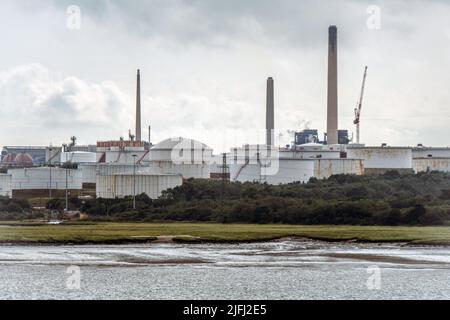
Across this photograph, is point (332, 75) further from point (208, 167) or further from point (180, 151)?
point (180, 151)

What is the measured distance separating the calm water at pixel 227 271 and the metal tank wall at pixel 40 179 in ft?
258

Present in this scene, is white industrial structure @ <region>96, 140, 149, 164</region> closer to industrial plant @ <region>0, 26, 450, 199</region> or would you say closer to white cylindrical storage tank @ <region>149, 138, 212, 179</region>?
industrial plant @ <region>0, 26, 450, 199</region>

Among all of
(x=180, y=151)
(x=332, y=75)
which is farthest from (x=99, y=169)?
(x=332, y=75)

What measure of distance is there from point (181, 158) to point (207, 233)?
71029mm

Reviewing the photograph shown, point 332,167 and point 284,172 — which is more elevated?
point 332,167

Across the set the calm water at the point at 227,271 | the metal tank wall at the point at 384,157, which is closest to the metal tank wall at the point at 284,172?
the metal tank wall at the point at 384,157

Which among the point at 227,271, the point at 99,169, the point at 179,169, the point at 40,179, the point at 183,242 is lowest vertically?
the point at 227,271

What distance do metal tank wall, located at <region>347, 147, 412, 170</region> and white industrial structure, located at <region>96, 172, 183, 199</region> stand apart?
4385 centimetres

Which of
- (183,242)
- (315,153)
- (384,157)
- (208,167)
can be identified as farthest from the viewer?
(315,153)

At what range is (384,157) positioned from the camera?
157 meters

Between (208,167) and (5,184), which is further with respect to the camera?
(208,167)

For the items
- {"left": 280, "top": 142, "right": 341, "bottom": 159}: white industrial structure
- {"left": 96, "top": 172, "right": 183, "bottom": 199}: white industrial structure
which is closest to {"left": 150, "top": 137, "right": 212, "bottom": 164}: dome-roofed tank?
{"left": 280, "top": 142, "right": 341, "bottom": 159}: white industrial structure
